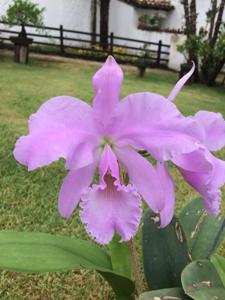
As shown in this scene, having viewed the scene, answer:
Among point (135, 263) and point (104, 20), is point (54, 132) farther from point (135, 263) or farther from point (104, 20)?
point (104, 20)

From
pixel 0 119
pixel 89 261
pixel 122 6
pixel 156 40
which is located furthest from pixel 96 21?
pixel 89 261

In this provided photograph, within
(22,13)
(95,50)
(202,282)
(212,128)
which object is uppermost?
(212,128)

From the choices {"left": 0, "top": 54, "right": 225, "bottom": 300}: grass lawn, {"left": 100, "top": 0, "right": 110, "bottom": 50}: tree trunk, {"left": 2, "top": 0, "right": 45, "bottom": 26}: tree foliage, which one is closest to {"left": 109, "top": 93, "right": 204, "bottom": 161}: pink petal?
{"left": 0, "top": 54, "right": 225, "bottom": 300}: grass lawn

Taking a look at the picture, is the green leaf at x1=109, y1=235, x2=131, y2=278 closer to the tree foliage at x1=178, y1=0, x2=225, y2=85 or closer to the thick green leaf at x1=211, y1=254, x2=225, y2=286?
the thick green leaf at x1=211, y1=254, x2=225, y2=286

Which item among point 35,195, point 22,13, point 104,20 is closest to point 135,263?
point 35,195

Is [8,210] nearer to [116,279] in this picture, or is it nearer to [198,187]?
[116,279]

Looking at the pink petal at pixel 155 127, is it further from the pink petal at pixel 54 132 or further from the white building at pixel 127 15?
the white building at pixel 127 15
